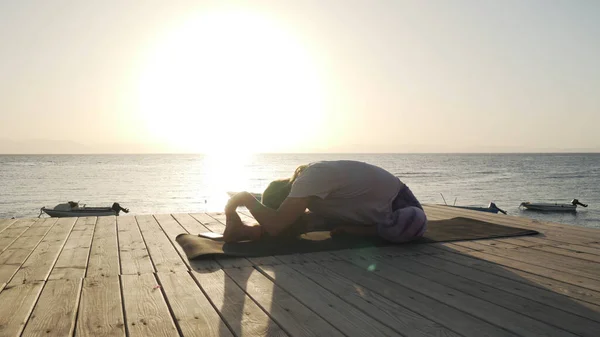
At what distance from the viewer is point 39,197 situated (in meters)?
26.8

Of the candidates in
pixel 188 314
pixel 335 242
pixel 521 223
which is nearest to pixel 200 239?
pixel 335 242

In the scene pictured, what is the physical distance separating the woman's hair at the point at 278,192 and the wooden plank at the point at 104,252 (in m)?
1.24

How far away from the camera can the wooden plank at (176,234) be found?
3.00 meters

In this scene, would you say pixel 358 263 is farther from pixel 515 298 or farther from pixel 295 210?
pixel 515 298

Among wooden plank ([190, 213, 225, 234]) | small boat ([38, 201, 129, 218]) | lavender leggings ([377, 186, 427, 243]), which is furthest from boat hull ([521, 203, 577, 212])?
lavender leggings ([377, 186, 427, 243])

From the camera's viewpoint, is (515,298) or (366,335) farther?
(515,298)

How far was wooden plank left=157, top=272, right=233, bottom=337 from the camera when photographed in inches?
73.1

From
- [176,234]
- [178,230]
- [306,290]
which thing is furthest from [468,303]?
[178,230]

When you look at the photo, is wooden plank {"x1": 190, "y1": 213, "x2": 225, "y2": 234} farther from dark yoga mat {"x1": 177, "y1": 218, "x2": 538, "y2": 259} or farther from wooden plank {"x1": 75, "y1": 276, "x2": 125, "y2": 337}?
wooden plank {"x1": 75, "y1": 276, "x2": 125, "y2": 337}

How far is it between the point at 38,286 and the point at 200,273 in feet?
2.88

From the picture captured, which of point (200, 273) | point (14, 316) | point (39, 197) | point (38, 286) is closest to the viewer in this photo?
point (14, 316)

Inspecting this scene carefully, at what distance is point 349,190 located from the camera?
3639 millimetres

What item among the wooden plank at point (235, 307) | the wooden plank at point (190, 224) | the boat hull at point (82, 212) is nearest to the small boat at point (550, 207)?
the boat hull at point (82, 212)

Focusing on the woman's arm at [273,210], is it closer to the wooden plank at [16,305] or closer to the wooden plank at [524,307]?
the wooden plank at [524,307]
